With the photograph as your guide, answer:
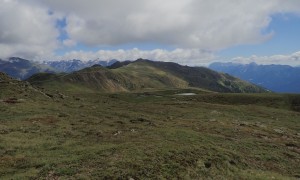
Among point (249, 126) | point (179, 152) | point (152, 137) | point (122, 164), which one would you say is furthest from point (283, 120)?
point (122, 164)

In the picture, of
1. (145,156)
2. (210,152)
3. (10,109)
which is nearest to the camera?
(145,156)

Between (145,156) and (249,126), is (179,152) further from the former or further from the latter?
(249,126)

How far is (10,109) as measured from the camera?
7056cm

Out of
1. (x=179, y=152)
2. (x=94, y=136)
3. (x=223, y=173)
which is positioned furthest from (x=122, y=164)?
(x=94, y=136)

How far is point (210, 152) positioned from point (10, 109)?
48.5 meters

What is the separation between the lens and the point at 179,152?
120 feet

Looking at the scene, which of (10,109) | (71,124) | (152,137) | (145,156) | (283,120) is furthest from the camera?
(283,120)

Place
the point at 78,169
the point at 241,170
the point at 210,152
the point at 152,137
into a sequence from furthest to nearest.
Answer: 1. the point at 152,137
2. the point at 210,152
3. the point at 241,170
4. the point at 78,169

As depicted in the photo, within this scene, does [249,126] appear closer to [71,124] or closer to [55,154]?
[71,124]

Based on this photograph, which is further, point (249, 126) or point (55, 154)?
point (249, 126)

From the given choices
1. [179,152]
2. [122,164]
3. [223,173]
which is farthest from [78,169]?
[223,173]

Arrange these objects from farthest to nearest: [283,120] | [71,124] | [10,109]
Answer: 1. [283,120]
2. [10,109]
3. [71,124]

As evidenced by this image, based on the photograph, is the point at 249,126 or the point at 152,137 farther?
the point at 249,126

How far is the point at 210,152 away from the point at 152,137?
9621 millimetres
